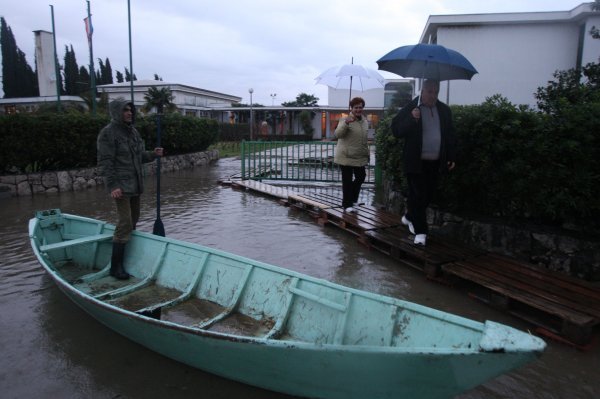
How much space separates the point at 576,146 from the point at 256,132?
1326 inches

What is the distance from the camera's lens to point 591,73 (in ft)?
27.7

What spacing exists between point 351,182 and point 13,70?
55.2m

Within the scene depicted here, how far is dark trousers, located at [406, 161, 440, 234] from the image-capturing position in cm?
511

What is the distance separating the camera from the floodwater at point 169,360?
295cm

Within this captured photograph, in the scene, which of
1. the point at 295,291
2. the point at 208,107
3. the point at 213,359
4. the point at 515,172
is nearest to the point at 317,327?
the point at 295,291

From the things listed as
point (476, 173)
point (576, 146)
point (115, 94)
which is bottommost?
point (476, 173)

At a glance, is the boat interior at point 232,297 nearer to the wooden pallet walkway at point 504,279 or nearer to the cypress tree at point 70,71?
the wooden pallet walkway at point 504,279

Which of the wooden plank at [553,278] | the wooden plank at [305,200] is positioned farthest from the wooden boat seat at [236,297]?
the wooden plank at [305,200]

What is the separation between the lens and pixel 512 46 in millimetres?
13242

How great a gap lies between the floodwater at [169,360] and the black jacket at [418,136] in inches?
56.8

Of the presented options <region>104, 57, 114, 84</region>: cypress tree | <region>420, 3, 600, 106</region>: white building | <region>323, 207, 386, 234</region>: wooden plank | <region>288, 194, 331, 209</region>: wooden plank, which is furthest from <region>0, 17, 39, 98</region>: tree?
<region>323, 207, 386, 234</region>: wooden plank

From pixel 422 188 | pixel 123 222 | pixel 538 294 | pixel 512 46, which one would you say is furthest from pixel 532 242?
pixel 512 46

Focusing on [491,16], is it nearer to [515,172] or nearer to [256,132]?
[515,172]

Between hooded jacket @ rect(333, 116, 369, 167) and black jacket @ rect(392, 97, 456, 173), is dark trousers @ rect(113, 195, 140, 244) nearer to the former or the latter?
black jacket @ rect(392, 97, 456, 173)
